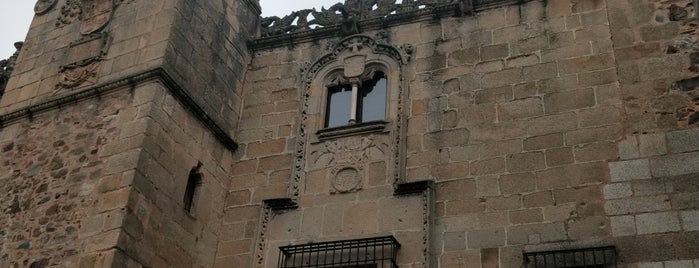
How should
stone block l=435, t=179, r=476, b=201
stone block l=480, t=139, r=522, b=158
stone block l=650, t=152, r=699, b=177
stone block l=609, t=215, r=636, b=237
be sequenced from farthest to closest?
1. stone block l=480, t=139, r=522, b=158
2. stone block l=435, t=179, r=476, b=201
3. stone block l=650, t=152, r=699, b=177
4. stone block l=609, t=215, r=636, b=237

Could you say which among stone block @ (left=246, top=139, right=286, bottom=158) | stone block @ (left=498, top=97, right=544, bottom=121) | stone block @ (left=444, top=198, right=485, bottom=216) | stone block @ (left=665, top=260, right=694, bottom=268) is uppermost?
stone block @ (left=498, top=97, right=544, bottom=121)

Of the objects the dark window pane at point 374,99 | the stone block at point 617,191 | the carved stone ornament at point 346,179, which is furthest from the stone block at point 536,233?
the dark window pane at point 374,99

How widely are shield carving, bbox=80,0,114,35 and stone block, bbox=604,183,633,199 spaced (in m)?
6.64

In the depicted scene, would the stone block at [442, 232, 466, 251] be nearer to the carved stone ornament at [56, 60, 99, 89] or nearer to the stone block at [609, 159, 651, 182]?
the stone block at [609, 159, 651, 182]

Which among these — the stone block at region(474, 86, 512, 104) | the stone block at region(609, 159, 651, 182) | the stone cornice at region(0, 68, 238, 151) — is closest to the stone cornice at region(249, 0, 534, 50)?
the stone block at region(474, 86, 512, 104)

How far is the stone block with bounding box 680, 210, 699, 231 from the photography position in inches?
309

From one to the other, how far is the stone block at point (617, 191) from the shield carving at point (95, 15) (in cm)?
664

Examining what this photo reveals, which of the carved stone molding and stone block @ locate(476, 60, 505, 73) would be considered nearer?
stone block @ locate(476, 60, 505, 73)

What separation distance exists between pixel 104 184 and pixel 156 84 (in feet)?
4.36

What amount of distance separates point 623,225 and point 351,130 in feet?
11.3

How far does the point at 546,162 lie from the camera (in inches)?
350

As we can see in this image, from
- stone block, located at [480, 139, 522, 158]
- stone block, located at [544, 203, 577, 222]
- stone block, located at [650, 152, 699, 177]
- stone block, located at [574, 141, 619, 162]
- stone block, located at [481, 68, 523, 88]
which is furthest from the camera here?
stone block, located at [481, 68, 523, 88]

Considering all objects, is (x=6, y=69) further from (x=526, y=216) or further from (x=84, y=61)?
(x=526, y=216)

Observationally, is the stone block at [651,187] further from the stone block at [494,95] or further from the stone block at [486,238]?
the stone block at [494,95]
